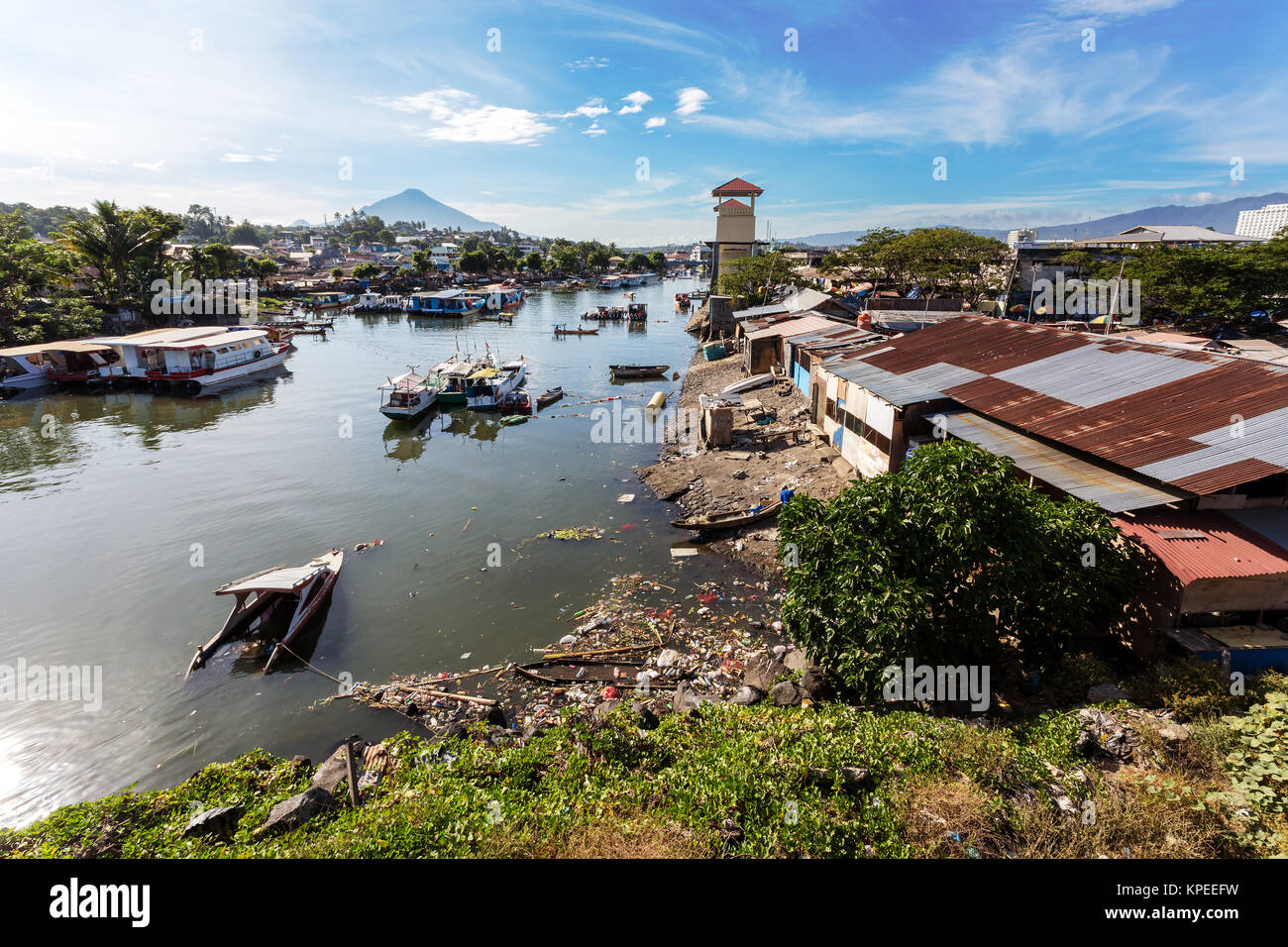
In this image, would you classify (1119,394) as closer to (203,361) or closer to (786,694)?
(786,694)

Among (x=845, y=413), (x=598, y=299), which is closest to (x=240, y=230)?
(x=598, y=299)

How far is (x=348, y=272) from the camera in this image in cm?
10081

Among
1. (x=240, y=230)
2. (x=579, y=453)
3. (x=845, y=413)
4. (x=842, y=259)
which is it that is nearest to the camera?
(x=845, y=413)

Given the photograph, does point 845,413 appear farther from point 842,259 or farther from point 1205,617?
point 842,259

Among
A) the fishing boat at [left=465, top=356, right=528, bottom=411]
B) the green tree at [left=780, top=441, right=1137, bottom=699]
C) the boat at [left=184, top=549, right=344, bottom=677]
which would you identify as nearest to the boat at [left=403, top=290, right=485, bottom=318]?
the fishing boat at [left=465, top=356, right=528, bottom=411]

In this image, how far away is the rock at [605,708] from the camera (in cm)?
902

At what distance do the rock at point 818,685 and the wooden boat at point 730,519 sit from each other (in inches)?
286

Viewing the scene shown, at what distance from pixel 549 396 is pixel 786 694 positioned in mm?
25994

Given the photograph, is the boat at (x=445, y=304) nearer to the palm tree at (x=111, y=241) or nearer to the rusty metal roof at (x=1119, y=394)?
the palm tree at (x=111, y=241)

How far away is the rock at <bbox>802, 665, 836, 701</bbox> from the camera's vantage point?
9234 mm

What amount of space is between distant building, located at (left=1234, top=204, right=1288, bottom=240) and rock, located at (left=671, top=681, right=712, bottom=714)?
101m

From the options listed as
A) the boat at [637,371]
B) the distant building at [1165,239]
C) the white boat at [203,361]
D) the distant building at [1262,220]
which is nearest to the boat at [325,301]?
the white boat at [203,361]

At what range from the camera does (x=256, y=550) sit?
16594 mm

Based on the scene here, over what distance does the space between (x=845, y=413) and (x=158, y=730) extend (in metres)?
18.4
